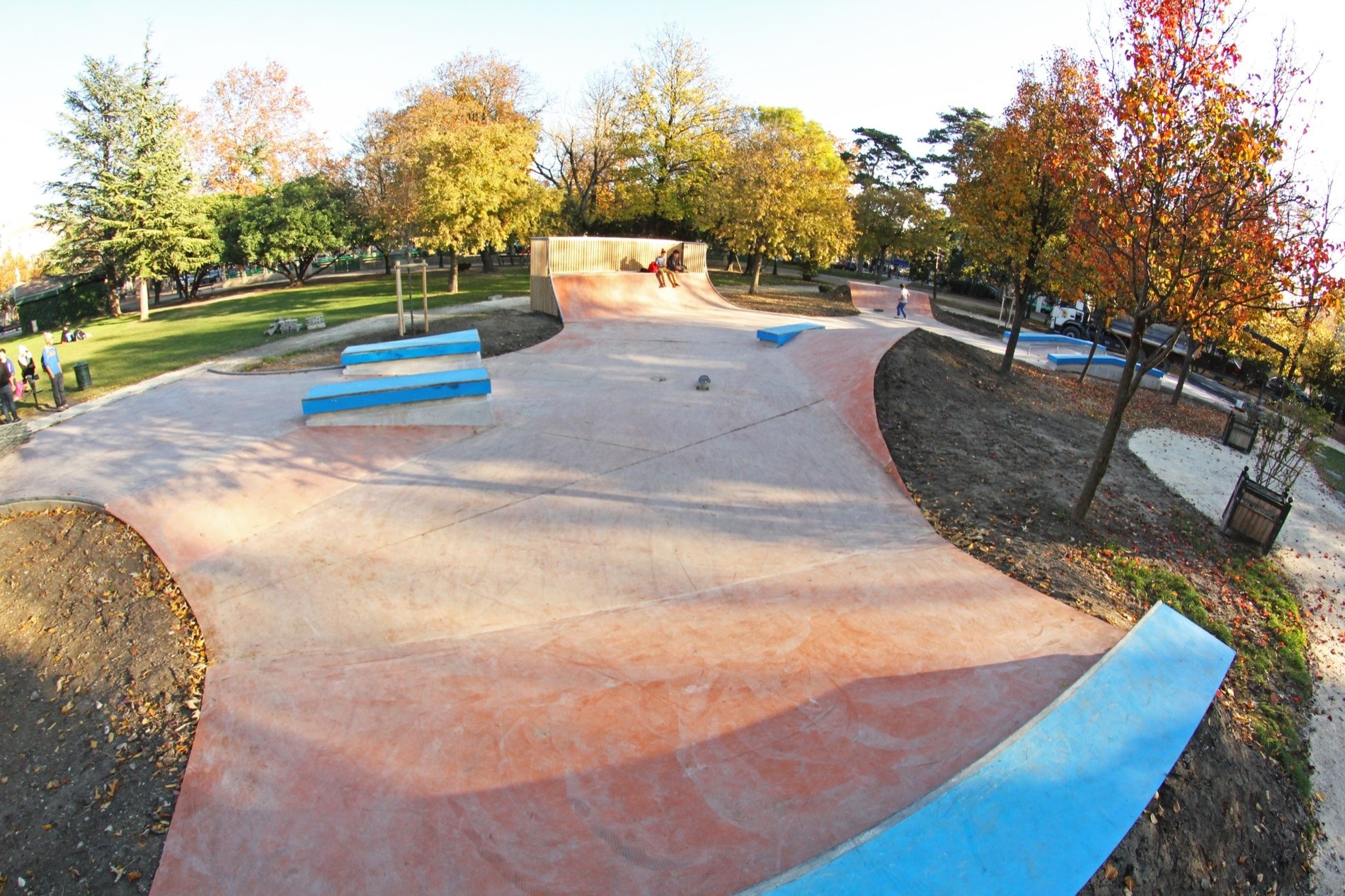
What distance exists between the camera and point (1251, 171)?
21.4 feet

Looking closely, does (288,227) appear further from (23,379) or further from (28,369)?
(28,369)

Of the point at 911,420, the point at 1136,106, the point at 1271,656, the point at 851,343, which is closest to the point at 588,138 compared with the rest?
the point at 851,343

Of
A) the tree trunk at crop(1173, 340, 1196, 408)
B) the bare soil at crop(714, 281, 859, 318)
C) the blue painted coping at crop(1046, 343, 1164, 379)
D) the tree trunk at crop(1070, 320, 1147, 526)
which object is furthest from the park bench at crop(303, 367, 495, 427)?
the blue painted coping at crop(1046, 343, 1164, 379)

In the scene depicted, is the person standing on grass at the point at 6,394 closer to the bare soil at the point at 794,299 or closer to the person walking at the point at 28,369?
the person walking at the point at 28,369

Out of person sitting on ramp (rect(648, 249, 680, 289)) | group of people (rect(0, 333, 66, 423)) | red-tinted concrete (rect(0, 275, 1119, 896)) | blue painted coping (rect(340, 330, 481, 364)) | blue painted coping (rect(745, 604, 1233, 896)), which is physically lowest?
red-tinted concrete (rect(0, 275, 1119, 896))

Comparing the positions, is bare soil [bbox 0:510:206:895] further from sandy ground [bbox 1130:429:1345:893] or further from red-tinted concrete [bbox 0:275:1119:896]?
sandy ground [bbox 1130:429:1345:893]

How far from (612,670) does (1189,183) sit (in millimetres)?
7514

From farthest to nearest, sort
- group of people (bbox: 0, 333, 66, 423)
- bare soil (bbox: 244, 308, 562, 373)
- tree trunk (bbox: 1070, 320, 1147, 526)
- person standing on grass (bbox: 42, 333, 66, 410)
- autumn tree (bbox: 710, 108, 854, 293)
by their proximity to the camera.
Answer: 1. autumn tree (bbox: 710, 108, 854, 293)
2. bare soil (bbox: 244, 308, 562, 373)
3. person standing on grass (bbox: 42, 333, 66, 410)
4. group of people (bbox: 0, 333, 66, 423)
5. tree trunk (bbox: 1070, 320, 1147, 526)

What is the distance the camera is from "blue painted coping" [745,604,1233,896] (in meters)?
3.19

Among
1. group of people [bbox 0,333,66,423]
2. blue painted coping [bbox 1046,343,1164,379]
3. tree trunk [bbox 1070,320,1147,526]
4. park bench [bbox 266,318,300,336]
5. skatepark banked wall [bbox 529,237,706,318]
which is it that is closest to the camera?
tree trunk [bbox 1070,320,1147,526]

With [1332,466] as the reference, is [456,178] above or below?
above

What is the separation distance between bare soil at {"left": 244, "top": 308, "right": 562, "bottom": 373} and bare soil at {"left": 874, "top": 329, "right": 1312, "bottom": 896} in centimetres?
890

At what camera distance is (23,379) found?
42.1 ft

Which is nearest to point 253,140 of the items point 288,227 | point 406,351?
point 288,227
